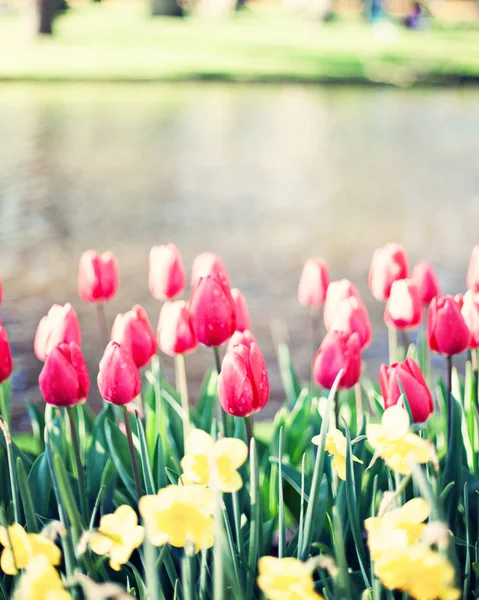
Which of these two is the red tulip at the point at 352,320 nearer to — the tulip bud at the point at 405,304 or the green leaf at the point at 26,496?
the tulip bud at the point at 405,304

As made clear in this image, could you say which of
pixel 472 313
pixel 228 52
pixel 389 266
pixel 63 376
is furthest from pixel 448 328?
pixel 228 52

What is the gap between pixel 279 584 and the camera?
1072mm

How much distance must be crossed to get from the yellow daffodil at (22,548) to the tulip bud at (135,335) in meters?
0.52

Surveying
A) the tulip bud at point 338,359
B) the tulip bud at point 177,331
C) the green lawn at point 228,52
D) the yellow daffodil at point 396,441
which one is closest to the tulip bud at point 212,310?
the tulip bud at point 177,331

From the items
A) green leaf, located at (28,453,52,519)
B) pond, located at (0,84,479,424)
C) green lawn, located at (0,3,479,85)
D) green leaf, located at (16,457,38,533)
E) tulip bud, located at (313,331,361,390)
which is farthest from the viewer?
green lawn, located at (0,3,479,85)

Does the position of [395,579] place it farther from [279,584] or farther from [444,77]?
[444,77]

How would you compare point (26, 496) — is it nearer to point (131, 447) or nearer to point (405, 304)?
point (131, 447)

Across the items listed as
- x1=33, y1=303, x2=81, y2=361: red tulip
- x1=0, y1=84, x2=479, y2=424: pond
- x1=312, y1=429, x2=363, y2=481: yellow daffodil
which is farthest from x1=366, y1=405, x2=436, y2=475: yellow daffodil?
x1=0, y1=84, x2=479, y2=424: pond

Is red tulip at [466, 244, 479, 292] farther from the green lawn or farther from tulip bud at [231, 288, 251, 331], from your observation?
the green lawn

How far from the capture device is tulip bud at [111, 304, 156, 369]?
167 centimetres

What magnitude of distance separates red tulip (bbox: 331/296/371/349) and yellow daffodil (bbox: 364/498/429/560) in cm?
52

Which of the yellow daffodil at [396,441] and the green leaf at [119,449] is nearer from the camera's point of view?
the yellow daffodil at [396,441]

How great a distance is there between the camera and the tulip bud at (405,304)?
1807 mm

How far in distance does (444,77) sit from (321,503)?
14552 mm
